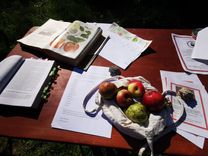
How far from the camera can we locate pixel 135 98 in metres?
1.13

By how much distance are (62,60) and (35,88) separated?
0.78ft

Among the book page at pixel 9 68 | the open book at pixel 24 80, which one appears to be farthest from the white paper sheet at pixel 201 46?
the book page at pixel 9 68

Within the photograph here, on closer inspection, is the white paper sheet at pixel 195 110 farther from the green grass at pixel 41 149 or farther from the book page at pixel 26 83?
the green grass at pixel 41 149

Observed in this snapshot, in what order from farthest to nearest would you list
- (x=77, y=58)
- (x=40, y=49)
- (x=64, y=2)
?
(x=64, y=2) → (x=40, y=49) → (x=77, y=58)

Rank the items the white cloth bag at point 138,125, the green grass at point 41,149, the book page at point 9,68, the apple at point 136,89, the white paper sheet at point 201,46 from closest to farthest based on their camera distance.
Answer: the white cloth bag at point 138,125 → the apple at point 136,89 → the book page at point 9,68 → the white paper sheet at point 201,46 → the green grass at point 41,149

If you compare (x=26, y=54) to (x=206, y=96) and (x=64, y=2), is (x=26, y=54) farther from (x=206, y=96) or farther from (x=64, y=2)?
(x=64, y=2)

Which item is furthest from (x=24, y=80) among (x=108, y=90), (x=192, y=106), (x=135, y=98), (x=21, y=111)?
(x=192, y=106)

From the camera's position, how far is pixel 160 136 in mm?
1021

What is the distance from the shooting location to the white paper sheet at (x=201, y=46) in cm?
138

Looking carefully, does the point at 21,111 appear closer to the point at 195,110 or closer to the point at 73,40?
the point at 73,40

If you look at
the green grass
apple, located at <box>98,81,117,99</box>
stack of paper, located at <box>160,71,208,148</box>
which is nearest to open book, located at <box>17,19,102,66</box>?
apple, located at <box>98,81,117,99</box>

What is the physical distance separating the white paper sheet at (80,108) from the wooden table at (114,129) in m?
0.02

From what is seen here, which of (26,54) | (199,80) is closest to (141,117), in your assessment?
(199,80)

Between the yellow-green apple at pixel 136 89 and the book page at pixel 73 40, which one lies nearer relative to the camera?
the yellow-green apple at pixel 136 89
